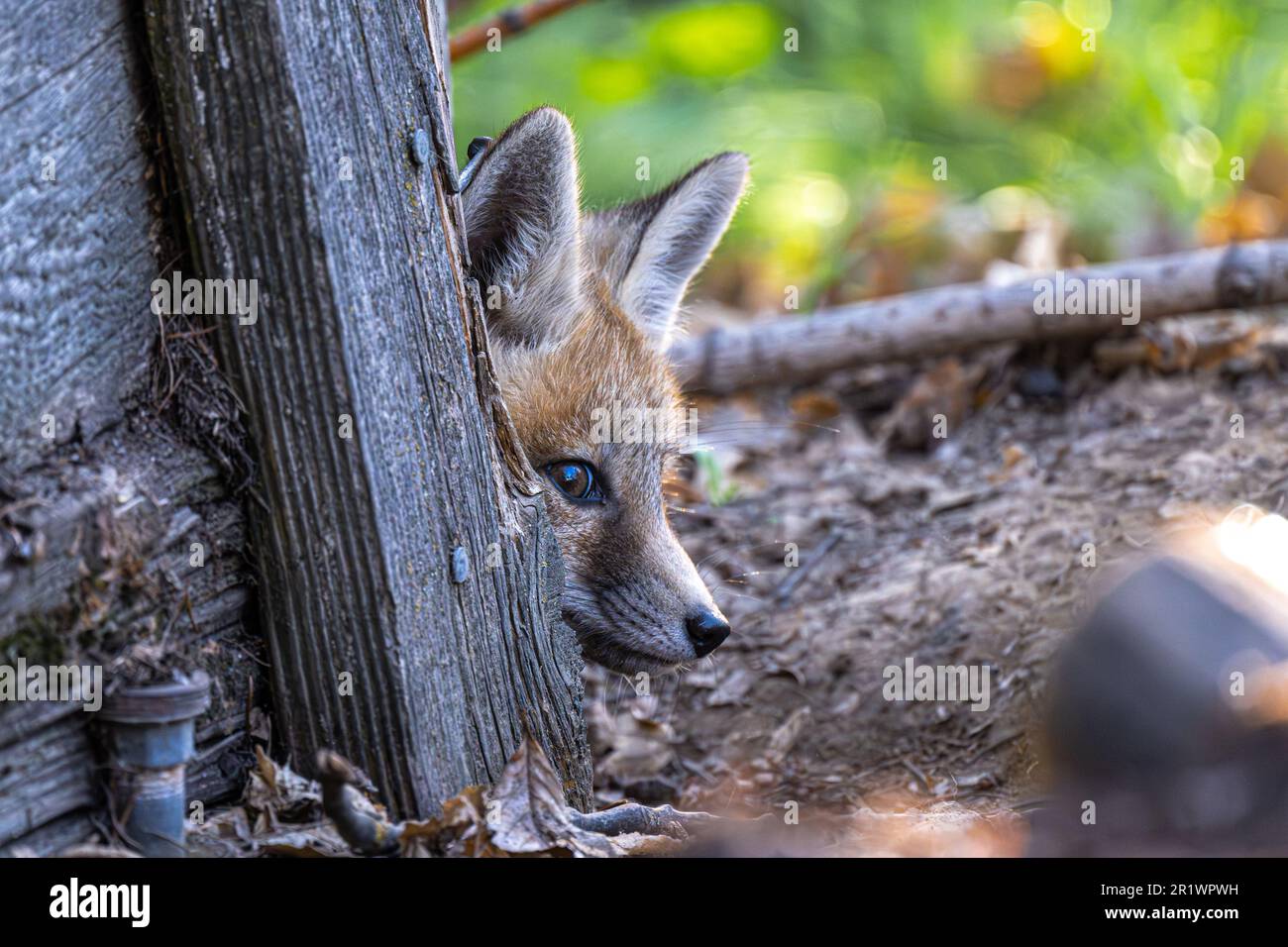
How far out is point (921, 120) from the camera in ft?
29.2

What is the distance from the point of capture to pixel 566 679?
9.65ft

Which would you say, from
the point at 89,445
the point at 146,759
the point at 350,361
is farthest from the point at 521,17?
the point at 146,759

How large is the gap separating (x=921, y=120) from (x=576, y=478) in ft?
20.6

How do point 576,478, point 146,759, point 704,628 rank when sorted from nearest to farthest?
1. point 146,759
2. point 704,628
3. point 576,478

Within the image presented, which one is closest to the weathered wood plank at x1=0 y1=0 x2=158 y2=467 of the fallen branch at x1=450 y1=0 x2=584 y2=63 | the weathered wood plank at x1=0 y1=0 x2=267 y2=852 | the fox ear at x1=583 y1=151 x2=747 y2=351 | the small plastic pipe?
the weathered wood plank at x1=0 y1=0 x2=267 y2=852

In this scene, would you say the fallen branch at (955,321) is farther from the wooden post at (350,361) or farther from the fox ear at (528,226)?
the wooden post at (350,361)

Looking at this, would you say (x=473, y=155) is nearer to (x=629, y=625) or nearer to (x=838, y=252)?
(x=629, y=625)

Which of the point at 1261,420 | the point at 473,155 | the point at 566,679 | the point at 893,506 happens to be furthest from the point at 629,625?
the point at 1261,420

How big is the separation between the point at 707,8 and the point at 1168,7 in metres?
3.78

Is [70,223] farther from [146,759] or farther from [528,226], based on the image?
[528,226]

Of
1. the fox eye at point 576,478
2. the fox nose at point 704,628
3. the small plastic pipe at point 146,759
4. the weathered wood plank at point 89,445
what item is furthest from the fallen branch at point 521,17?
the small plastic pipe at point 146,759

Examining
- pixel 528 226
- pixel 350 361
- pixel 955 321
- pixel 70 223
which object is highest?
pixel 955 321

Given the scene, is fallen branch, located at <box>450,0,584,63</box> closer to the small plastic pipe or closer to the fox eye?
the fox eye

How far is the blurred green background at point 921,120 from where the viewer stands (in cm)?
736
